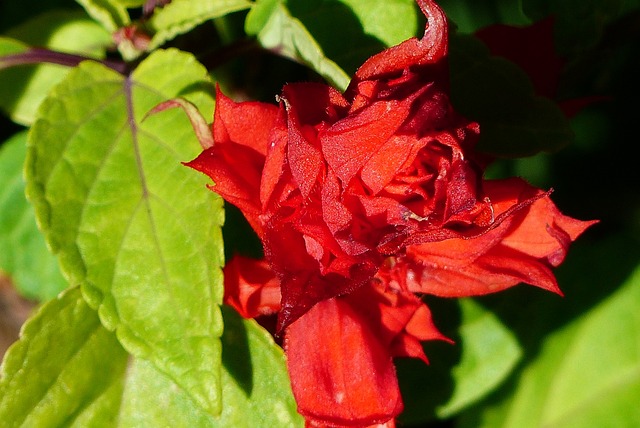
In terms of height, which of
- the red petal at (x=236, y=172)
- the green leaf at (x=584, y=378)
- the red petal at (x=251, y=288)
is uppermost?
the red petal at (x=236, y=172)

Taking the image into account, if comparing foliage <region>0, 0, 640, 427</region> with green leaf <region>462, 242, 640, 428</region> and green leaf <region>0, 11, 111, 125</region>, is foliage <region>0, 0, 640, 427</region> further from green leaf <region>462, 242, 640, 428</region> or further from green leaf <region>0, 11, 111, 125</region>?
green leaf <region>462, 242, 640, 428</region>

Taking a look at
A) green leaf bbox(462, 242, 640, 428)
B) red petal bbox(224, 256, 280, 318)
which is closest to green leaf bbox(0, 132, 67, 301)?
red petal bbox(224, 256, 280, 318)

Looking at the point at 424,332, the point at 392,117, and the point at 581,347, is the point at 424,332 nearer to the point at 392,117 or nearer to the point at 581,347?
the point at 392,117

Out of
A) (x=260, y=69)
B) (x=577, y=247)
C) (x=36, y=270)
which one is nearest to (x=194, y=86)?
(x=260, y=69)

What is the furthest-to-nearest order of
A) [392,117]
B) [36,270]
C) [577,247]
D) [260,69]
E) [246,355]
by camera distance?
1. [577,247]
2. [36,270]
3. [260,69]
4. [246,355]
5. [392,117]

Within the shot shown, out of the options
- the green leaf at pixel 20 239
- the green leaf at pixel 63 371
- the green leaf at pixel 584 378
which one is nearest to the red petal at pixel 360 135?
the green leaf at pixel 63 371

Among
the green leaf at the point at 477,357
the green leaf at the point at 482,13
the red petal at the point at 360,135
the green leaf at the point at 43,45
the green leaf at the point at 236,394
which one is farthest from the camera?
the green leaf at the point at 482,13

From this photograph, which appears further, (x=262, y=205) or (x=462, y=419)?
(x=462, y=419)

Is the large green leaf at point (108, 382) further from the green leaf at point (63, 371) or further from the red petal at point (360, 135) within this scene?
the red petal at point (360, 135)
